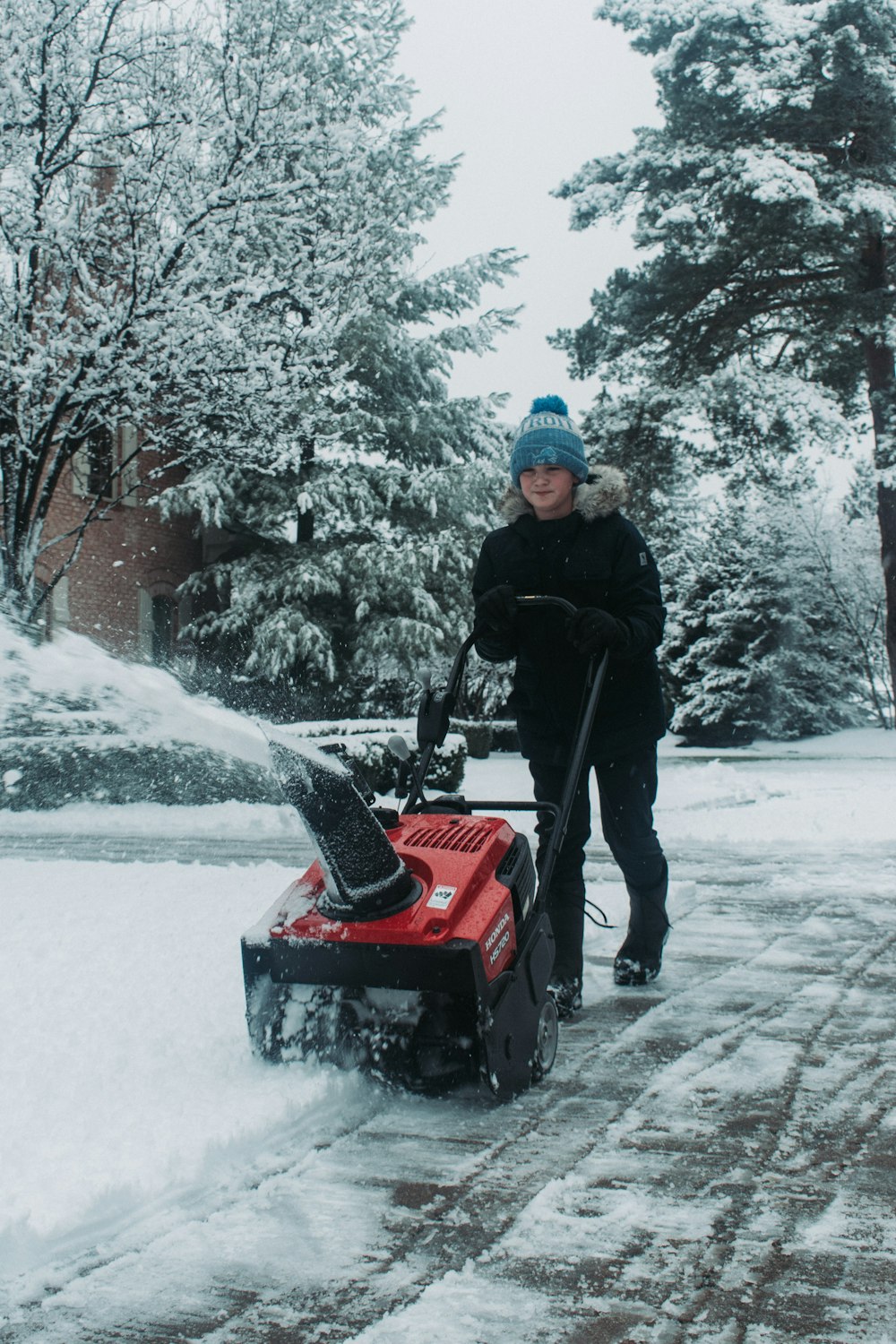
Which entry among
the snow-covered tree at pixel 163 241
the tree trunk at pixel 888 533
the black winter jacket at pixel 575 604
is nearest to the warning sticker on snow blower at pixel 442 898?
the black winter jacket at pixel 575 604

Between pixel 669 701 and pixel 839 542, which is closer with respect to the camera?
pixel 839 542

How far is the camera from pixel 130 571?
18594 millimetres

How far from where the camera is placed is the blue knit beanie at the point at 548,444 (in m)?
3.65

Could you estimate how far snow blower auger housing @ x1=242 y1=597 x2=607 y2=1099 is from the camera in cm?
254

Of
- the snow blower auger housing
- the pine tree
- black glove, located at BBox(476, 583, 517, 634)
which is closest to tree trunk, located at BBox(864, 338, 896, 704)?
the pine tree

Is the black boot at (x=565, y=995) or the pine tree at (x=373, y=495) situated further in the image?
the pine tree at (x=373, y=495)

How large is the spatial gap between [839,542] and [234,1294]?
23.5m

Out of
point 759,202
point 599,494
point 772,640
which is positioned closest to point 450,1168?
point 599,494

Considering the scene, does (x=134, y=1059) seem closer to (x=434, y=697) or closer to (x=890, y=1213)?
(x=434, y=697)

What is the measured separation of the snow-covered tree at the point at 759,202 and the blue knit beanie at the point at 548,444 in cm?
1311

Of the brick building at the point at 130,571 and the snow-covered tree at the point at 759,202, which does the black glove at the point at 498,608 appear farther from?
the brick building at the point at 130,571

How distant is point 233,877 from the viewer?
599 centimetres

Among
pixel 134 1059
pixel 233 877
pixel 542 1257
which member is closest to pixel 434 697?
pixel 134 1059

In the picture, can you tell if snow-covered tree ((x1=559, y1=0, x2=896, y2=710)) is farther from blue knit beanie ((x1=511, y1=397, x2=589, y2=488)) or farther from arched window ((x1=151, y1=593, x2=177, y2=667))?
blue knit beanie ((x1=511, y1=397, x2=589, y2=488))
